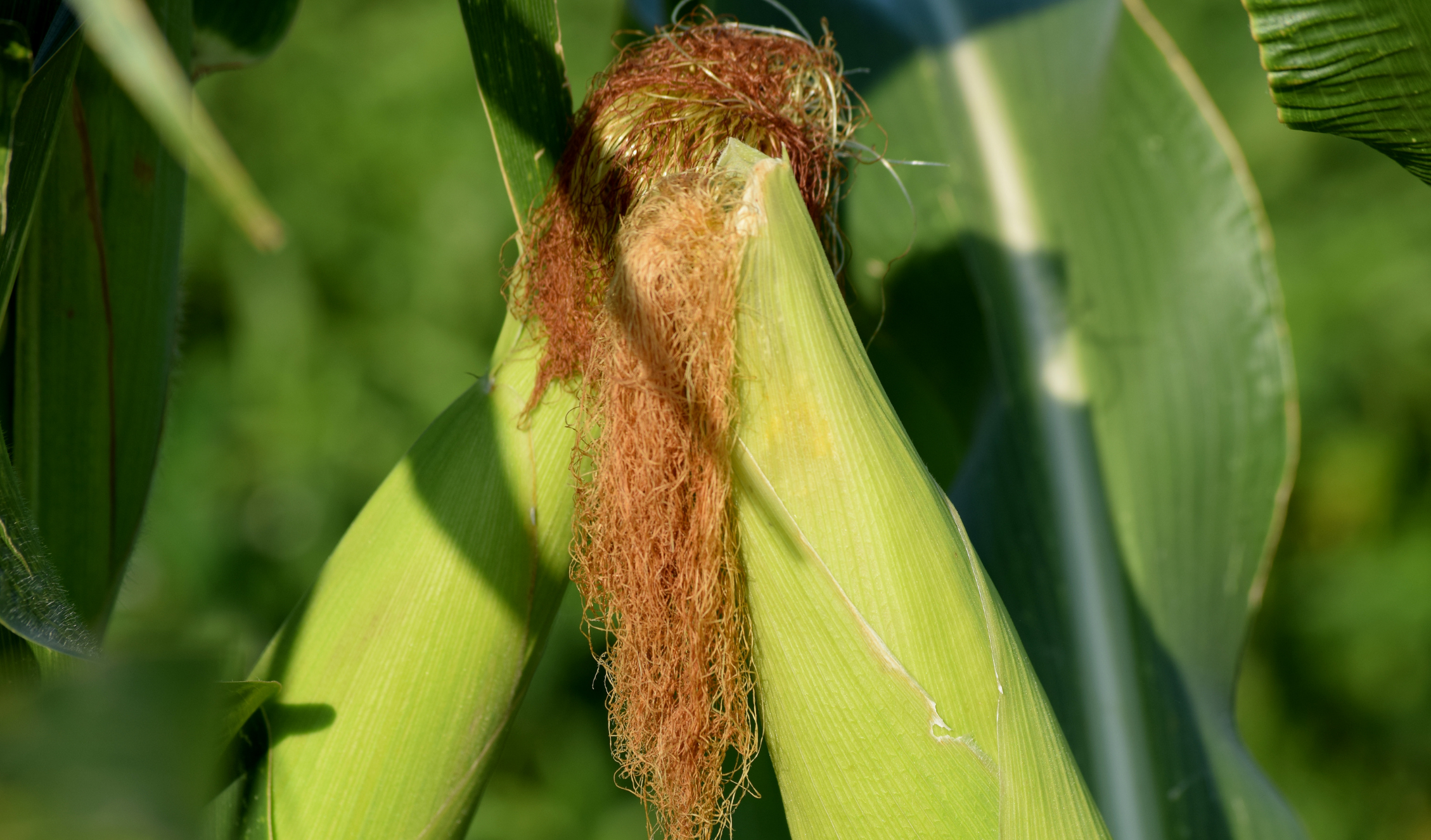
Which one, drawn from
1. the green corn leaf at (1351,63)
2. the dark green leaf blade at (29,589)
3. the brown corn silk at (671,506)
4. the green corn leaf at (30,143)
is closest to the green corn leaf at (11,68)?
the green corn leaf at (30,143)

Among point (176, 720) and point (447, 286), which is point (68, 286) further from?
point (447, 286)

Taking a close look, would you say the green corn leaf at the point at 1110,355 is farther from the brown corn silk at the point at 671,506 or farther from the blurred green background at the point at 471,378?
the blurred green background at the point at 471,378

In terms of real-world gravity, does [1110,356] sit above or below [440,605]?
below

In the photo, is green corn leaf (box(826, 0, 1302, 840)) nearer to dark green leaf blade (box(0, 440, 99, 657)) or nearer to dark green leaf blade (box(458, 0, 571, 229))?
dark green leaf blade (box(458, 0, 571, 229))

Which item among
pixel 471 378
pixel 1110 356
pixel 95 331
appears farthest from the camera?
pixel 471 378

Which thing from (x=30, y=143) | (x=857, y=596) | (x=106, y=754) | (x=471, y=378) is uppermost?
(x=30, y=143)

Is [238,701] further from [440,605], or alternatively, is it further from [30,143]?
[30,143]

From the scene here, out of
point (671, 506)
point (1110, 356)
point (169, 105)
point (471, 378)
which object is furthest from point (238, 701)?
point (471, 378)
